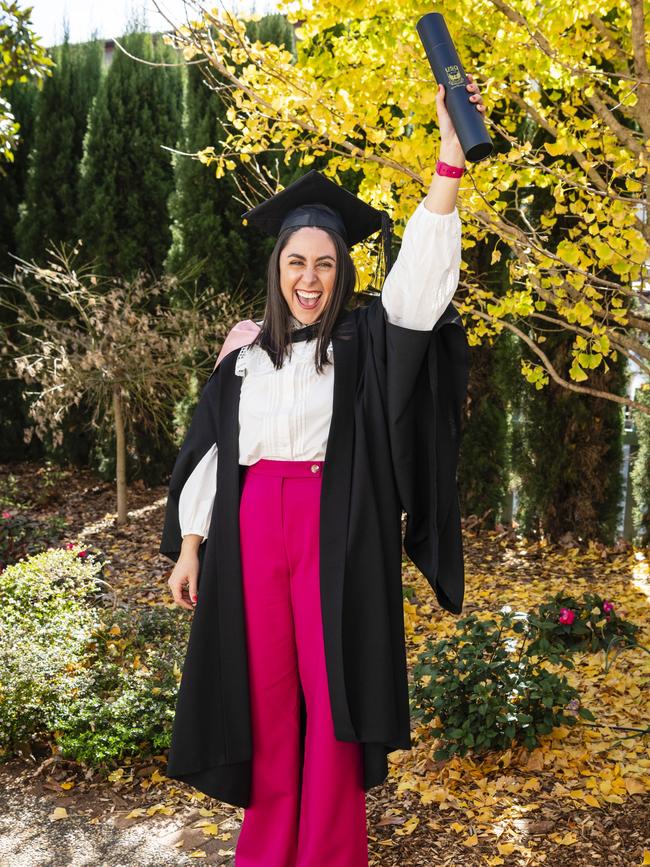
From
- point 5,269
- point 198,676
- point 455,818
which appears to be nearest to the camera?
point 198,676

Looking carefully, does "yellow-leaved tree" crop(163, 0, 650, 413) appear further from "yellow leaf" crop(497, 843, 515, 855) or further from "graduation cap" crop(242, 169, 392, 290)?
"yellow leaf" crop(497, 843, 515, 855)

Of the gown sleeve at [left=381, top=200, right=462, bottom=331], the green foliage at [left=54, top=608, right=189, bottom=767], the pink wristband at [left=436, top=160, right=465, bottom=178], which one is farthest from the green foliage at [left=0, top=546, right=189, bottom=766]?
the pink wristband at [left=436, top=160, right=465, bottom=178]

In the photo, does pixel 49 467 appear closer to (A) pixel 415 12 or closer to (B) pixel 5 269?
(B) pixel 5 269

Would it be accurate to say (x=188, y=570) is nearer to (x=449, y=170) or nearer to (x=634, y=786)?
(x=449, y=170)

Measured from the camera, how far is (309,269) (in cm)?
218

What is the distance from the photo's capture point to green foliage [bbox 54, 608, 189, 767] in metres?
3.26

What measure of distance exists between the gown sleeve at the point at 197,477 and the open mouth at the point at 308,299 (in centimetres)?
34

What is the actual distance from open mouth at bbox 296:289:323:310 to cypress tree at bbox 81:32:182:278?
19.7 ft

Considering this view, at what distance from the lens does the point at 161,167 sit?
8109mm

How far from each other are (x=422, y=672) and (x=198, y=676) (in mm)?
1232

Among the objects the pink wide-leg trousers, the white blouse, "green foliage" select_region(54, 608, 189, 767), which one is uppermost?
the white blouse

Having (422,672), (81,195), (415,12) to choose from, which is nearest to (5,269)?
(81,195)

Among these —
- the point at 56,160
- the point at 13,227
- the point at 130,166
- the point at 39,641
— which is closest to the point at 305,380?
the point at 39,641

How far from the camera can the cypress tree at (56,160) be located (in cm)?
829
